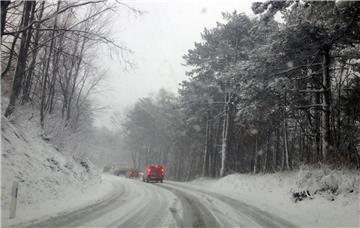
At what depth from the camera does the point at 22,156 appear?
41.9ft

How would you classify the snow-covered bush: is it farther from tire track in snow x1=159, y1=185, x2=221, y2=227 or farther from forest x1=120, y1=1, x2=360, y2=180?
tire track in snow x1=159, y1=185, x2=221, y2=227

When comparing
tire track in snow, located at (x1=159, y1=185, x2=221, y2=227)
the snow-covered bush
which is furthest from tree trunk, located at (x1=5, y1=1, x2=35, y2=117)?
the snow-covered bush

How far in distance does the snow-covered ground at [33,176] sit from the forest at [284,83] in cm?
967

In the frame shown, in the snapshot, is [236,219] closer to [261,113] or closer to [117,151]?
[261,113]

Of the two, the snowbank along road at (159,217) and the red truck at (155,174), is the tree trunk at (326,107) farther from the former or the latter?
the red truck at (155,174)

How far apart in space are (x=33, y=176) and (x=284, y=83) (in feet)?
42.6

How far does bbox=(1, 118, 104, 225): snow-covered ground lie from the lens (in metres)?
10.2

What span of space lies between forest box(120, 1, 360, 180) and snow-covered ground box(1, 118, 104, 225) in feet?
31.7

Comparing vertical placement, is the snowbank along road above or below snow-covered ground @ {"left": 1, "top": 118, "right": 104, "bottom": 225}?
below

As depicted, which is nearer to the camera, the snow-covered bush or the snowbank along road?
the snowbank along road

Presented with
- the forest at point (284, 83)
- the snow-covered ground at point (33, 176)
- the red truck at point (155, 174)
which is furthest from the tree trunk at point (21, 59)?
the red truck at point (155, 174)

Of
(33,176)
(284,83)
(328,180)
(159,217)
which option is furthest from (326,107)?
(33,176)

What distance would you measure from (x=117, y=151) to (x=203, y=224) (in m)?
91.6

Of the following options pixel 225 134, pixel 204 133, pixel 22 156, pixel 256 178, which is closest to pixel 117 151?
pixel 204 133
